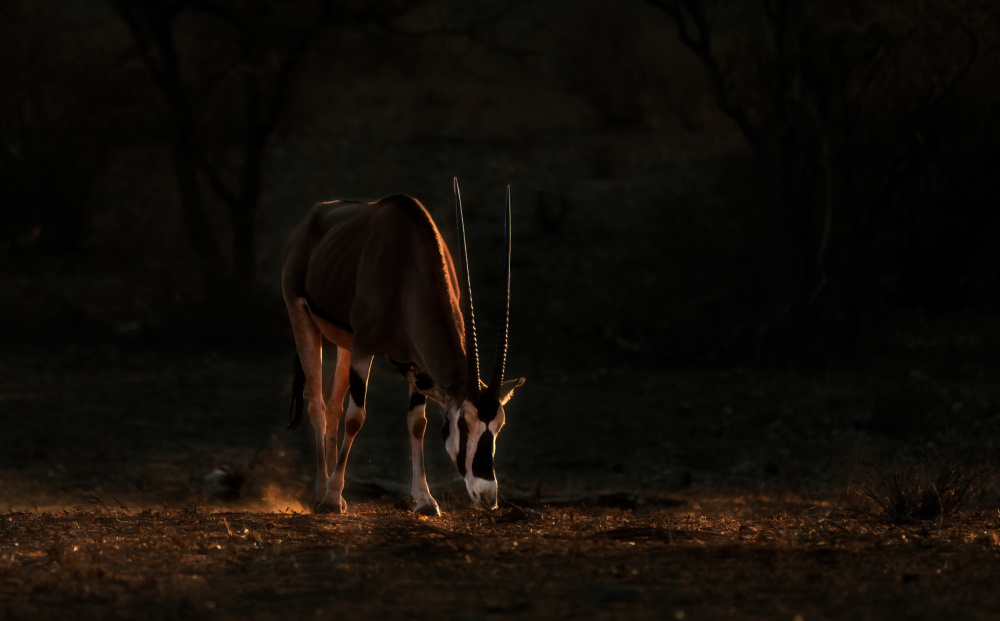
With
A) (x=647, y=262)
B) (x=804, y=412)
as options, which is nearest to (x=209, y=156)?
(x=647, y=262)

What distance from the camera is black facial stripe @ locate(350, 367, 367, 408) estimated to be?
270 inches

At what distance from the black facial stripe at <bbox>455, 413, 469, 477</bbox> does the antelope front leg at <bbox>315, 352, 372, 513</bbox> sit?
1033mm

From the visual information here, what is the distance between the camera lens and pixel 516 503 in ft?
25.4

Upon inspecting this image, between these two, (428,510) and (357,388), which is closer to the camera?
(428,510)

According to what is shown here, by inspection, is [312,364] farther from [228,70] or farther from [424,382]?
[228,70]

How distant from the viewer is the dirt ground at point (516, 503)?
455 centimetres

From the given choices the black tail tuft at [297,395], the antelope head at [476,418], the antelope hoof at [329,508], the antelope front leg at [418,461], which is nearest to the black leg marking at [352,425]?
the antelope front leg at [418,461]

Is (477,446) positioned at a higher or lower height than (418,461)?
higher

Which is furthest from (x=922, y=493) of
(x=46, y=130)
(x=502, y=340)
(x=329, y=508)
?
(x=46, y=130)

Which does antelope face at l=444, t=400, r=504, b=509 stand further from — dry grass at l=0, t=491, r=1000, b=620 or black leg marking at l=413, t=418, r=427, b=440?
black leg marking at l=413, t=418, r=427, b=440

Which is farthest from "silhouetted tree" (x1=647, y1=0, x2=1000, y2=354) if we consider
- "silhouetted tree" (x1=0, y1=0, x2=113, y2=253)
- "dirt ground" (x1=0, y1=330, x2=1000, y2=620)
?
"silhouetted tree" (x1=0, y1=0, x2=113, y2=253)

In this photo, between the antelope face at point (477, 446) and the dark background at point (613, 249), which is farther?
the dark background at point (613, 249)

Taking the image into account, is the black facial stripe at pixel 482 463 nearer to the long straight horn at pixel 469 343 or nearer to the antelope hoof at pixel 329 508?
the long straight horn at pixel 469 343

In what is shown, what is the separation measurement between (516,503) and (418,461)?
1107 millimetres
